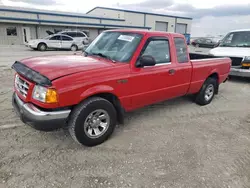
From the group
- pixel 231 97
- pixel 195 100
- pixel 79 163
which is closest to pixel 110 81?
pixel 79 163

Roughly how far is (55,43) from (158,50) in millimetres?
16469

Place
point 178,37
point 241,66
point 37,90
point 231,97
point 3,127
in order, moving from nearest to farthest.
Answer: point 37,90
point 3,127
point 178,37
point 231,97
point 241,66

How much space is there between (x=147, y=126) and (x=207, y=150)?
47.2 inches

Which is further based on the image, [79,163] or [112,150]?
[112,150]

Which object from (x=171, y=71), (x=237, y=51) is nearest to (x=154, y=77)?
(x=171, y=71)

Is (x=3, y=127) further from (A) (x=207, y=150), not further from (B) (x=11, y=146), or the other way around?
(A) (x=207, y=150)

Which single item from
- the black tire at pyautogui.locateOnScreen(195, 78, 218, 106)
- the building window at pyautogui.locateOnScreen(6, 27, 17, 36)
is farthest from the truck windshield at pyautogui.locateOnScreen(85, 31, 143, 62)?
the building window at pyautogui.locateOnScreen(6, 27, 17, 36)

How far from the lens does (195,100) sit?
538 cm

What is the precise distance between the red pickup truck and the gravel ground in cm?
42

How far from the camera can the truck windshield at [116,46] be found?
350cm

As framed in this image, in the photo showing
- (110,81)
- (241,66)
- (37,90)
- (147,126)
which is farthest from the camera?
(241,66)

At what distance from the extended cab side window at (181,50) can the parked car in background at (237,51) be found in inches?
166

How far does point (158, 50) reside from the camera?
387cm

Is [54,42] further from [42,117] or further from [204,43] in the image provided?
[204,43]
